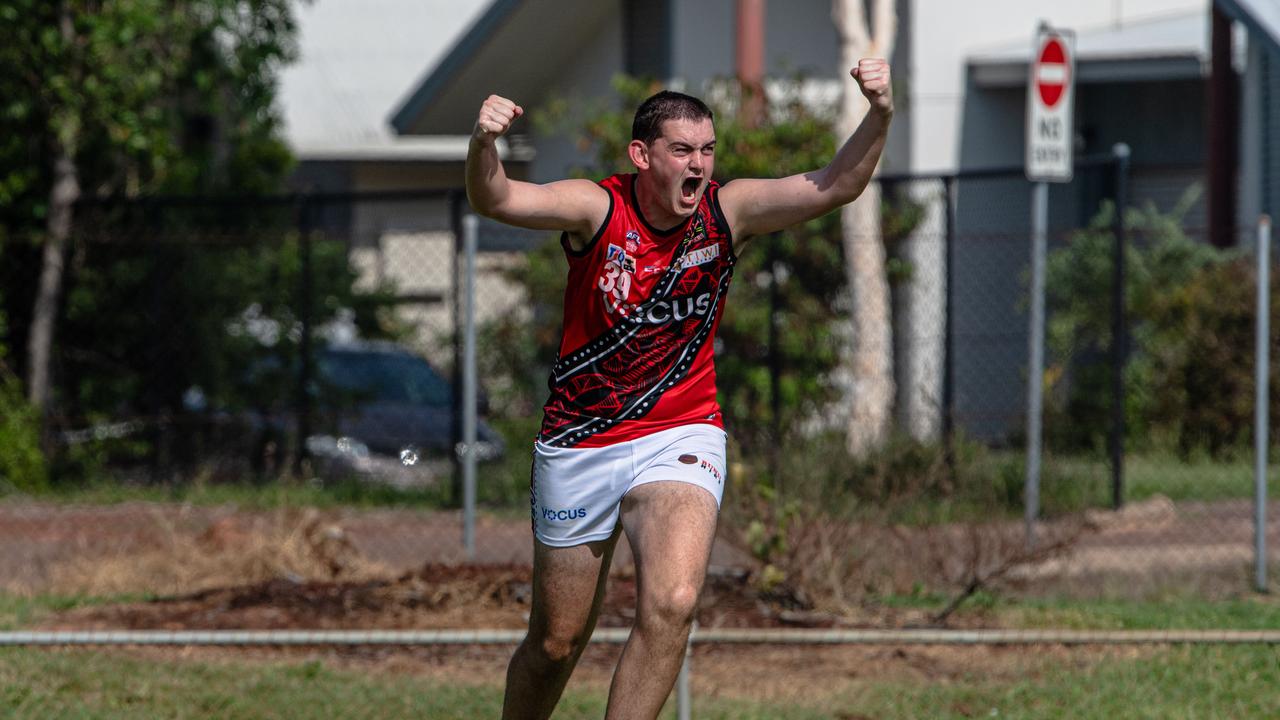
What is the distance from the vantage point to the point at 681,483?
15.2ft

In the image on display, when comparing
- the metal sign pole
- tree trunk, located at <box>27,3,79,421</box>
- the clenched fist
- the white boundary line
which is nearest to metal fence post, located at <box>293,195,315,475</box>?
tree trunk, located at <box>27,3,79,421</box>

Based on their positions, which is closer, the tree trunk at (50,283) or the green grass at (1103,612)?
the green grass at (1103,612)

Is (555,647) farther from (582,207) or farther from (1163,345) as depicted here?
(1163,345)

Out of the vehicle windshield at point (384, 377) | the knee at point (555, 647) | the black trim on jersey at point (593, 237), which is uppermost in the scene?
the black trim on jersey at point (593, 237)

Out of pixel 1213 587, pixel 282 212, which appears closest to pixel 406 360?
pixel 282 212

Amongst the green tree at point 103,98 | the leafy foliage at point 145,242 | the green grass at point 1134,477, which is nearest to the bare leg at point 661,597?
the green grass at point 1134,477

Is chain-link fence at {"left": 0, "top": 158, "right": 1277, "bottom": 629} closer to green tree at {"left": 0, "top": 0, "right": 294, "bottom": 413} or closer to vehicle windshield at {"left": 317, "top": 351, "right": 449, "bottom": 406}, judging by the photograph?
vehicle windshield at {"left": 317, "top": 351, "right": 449, "bottom": 406}

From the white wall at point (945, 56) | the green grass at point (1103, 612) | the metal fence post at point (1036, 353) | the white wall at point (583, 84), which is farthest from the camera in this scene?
the white wall at point (583, 84)

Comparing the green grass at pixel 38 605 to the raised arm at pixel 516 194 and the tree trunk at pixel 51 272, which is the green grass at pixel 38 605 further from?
the tree trunk at pixel 51 272

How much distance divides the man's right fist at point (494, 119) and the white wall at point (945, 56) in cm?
1235

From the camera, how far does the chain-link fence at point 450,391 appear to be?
30.1 feet

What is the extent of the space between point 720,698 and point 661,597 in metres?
2.21

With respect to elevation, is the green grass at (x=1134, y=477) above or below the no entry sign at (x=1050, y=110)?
below

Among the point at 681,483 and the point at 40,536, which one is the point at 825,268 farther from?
the point at 681,483
